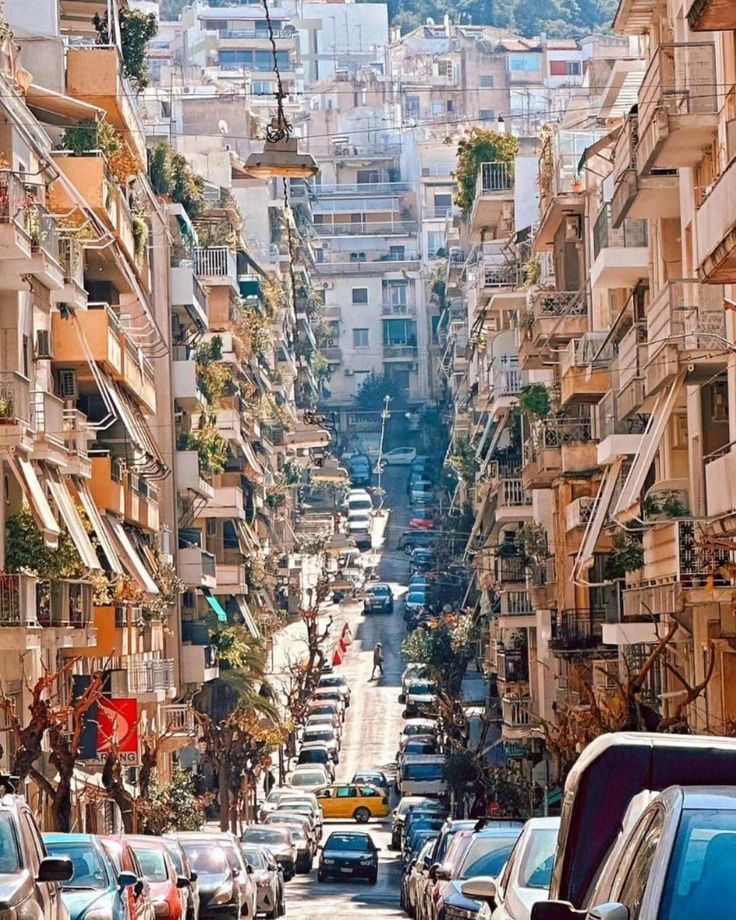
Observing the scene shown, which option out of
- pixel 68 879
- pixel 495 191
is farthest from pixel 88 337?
pixel 495 191

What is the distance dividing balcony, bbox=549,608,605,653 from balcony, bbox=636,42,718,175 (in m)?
22.0

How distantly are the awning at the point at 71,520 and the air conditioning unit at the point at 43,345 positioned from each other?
197cm

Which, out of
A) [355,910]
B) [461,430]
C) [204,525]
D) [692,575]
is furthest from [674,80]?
[461,430]

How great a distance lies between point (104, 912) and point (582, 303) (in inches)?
1496

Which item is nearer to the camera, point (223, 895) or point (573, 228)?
point (223, 895)

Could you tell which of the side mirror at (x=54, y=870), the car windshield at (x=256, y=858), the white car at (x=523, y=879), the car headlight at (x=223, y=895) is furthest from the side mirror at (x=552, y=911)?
the car windshield at (x=256, y=858)

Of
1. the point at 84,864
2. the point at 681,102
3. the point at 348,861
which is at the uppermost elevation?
the point at 681,102

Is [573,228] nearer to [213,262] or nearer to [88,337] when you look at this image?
[88,337]

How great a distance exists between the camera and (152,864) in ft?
83.9

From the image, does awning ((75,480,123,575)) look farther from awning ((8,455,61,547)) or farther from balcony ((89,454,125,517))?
awning ((8,455,61,547))

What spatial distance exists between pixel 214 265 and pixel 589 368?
30.3m

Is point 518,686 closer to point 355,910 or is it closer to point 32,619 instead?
point 355,910

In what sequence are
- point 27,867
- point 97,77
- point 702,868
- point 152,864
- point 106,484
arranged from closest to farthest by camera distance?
point 702,868 < point 27,867 < point 152,864 < point 106,484 < point 97,77

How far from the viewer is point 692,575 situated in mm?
31453
